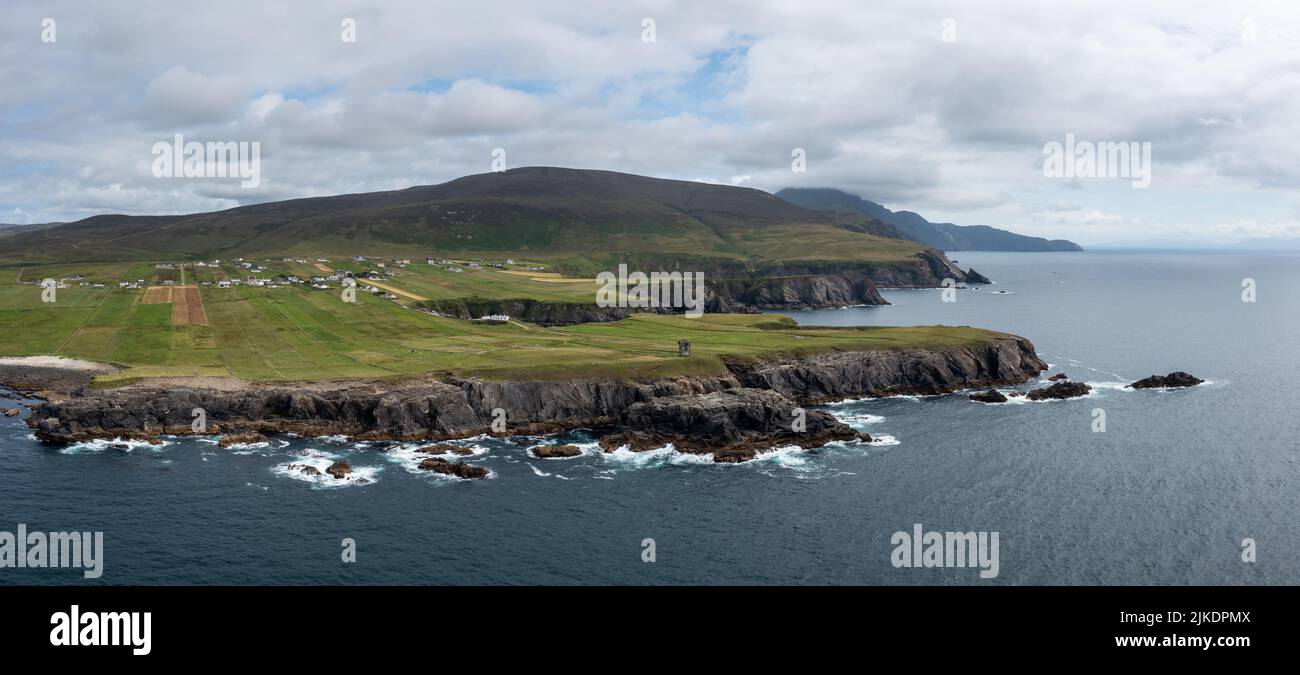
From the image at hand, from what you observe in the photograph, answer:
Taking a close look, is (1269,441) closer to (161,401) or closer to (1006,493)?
(1006,493)

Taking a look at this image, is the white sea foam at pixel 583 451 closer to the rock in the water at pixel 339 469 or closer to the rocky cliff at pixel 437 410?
the rocky cliff at pixel 437 410

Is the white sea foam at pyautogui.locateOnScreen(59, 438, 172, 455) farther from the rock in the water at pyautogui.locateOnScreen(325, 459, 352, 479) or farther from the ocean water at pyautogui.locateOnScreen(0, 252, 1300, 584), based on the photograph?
the rock in the water at pyautogui.locateOnScreen(325, 459, 352, 479)

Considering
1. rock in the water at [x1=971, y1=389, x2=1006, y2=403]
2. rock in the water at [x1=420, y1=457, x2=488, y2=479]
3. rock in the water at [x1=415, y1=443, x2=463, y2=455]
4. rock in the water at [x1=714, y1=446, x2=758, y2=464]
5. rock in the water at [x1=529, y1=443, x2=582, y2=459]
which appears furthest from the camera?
rock in the water at [x1=971, y1=389, x2=1006, y2=403]

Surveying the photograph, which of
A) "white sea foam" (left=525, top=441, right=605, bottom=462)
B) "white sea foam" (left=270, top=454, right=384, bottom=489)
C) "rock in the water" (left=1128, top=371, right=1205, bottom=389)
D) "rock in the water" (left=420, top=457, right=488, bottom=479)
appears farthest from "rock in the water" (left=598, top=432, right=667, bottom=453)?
"rock in the water" (left=1128, top=371, right=1205, bottom=389)

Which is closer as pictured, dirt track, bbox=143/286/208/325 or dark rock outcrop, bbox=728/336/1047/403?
dark rock outcrop, bbox=728/336/1047/403

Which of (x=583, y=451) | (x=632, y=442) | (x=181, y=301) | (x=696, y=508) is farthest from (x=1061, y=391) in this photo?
(x=181, y=301)

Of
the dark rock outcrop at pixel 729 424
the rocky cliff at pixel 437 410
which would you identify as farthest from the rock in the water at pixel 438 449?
the dark rock outcrop at pixel 729 424
